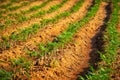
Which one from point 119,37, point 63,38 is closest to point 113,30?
point 119,37

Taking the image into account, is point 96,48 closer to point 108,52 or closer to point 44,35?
point 108,52

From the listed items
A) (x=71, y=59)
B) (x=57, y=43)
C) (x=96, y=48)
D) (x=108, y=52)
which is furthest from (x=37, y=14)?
(x=108, y=52)

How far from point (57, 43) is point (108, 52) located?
2.56 metres

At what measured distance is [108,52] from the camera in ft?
35.8

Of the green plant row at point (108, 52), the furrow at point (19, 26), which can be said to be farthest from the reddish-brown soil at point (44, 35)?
the green plant row at point (108, 52)

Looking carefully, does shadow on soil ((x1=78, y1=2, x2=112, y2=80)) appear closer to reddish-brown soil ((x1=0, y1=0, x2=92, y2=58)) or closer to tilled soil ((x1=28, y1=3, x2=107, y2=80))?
tilled soil ((x1=28, y1=3, x2=107, y2=80))

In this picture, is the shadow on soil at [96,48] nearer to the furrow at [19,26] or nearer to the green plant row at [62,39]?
the green plant row at [62,39]

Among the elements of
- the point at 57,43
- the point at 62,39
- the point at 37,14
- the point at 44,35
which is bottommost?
the point at 57,43

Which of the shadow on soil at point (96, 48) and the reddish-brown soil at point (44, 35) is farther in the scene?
the reddish-brown soil at point (44, 35)

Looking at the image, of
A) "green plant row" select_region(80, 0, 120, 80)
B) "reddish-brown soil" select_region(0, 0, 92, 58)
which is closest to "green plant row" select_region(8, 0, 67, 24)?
"reddish-brown soil" select_region(0, 0, 92, 58)

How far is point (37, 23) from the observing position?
1459 centimetres

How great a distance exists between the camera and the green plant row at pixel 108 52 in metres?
8.82

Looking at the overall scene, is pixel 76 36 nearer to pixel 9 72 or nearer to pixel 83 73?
pixel 83 73

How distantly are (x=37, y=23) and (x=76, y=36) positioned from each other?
9.37ft
